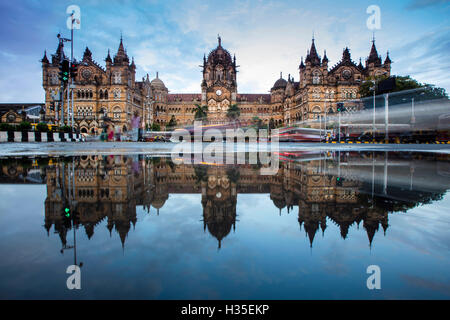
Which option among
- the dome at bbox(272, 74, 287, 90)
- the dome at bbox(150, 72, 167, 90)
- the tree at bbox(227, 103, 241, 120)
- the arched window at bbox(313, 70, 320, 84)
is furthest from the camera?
the dome at bbox(150, 72, 167, 90)

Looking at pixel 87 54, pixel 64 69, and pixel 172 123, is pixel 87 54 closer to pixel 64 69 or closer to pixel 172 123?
pixel 172 123

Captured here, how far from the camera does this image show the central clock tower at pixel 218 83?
69.6 metres

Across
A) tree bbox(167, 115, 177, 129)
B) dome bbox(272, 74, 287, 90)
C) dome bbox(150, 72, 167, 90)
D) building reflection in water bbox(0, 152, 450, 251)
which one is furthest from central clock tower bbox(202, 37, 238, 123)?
building reflection in water bbox(0, 152, 450, 251)

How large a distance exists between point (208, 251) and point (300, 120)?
62537mm

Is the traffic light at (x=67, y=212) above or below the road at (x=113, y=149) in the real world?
below

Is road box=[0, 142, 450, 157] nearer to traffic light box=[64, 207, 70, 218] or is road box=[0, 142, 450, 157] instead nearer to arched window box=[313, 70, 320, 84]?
traffic light box=[64, 207, 70, 218]

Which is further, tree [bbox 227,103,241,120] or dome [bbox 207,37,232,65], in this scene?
dome [bbox 207,37,232,65]

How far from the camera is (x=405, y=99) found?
3622 cm

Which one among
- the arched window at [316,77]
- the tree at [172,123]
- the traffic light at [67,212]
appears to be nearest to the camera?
the traffic light at [67,212]

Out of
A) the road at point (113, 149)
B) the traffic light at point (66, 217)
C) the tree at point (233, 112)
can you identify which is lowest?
the traffic light at point (66, 217)

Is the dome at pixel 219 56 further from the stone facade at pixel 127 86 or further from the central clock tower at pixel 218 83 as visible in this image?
the stone facade at pixel 127 86

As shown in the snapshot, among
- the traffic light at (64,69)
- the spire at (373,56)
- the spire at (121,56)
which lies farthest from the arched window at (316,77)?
the traffic light at (64,69)

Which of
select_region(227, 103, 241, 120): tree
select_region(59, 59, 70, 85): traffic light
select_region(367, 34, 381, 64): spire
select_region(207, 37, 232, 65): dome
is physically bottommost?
select_region(59, 59, 70, 85): traffic light

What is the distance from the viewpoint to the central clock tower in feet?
228
